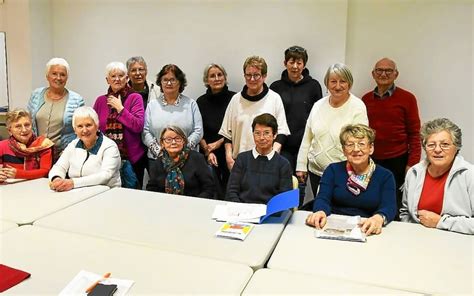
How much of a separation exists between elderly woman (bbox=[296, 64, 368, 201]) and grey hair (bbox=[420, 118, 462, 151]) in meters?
0.73

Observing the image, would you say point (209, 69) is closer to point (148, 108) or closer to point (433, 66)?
point (148, 108)

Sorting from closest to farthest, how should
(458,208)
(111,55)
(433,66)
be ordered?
(458,208) < (433,66) < (111,55)

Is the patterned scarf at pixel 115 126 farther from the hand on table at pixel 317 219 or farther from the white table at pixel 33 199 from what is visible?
the hand on table at pixel 317 219

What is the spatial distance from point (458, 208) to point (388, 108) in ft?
4.84

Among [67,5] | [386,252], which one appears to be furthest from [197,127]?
[67,5]

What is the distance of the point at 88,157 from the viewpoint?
2.84 meters

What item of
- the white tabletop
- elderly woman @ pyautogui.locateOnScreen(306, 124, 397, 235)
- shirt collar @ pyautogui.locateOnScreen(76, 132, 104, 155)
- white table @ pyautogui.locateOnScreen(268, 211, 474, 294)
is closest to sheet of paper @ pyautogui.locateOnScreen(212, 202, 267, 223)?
white table @ pyautogui.locateOnScreen(268, 211, 474, 294)

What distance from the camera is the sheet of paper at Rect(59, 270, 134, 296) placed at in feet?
4.53

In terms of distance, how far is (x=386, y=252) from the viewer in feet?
5.69

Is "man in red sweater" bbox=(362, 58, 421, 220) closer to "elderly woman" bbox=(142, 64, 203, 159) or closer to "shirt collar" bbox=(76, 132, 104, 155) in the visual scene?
"elderly woman" bbox=(142, 64, 203, 159)

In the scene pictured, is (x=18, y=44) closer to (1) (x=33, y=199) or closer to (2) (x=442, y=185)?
(1) (x=33, y=199)

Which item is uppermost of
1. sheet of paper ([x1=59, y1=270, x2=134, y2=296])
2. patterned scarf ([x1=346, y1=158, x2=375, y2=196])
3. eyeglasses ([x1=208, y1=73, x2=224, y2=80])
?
eyeglasses ([x1=208, y1=73, x2=224, y2=80])

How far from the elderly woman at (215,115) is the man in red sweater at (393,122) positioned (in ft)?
4.15

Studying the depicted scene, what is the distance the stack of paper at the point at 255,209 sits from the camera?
1974mm
